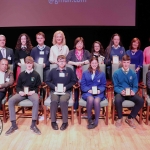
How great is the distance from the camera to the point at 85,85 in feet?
15.7

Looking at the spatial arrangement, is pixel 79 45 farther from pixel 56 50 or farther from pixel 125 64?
pixel 125 64

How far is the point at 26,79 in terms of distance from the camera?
4.75m

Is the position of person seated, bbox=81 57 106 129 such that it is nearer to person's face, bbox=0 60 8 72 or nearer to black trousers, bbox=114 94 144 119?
black trousers, bbox=114 94 144 119

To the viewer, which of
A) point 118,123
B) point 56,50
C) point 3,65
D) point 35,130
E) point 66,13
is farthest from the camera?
point 66,13

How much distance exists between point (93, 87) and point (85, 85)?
8.3 inches

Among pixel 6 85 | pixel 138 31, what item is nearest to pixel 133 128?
pixel 6 85

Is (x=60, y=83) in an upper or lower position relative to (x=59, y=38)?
lower

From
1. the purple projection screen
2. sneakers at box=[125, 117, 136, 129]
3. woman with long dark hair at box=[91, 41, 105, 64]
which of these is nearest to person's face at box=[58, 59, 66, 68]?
woman with long dark hair at box=[91, 41, 105, 64]

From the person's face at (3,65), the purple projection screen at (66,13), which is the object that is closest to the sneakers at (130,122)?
the person's face at (3,65)

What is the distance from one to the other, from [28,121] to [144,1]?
180 inches

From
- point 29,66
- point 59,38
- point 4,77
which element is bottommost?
point 4,77

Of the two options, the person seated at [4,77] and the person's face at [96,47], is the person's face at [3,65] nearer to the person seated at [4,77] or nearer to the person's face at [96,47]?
the person seated at [4,77]

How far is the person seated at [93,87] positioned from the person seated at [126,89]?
245mm

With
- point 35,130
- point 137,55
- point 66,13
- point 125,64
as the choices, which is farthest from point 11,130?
point 66,13
